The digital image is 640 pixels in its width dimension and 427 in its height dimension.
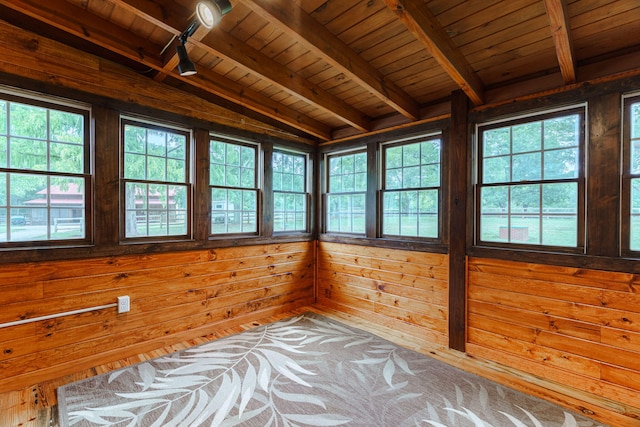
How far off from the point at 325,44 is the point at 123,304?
2760 mm

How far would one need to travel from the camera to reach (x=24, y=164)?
228cm

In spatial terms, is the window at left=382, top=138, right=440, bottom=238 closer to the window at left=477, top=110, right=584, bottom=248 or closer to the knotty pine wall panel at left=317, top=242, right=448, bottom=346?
the knotty pine wall panel at left=317, top=242, right=448, bottom=346

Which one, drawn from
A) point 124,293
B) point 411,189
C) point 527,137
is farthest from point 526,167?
point 124,293

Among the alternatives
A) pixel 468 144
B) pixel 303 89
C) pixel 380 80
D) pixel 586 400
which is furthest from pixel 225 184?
pixel 586 400

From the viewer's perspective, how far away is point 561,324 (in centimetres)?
234

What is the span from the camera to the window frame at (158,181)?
2.69m

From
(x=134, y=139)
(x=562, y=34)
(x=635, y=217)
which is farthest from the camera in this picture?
(x=134, y=139)

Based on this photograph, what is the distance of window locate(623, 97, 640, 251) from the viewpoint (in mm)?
2102

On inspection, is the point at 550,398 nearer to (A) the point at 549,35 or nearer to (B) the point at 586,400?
(B) the point at 586,400

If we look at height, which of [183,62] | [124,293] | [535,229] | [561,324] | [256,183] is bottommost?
[561,324]

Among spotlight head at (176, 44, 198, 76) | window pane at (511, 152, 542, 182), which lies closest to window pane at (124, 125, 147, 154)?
spotlight head at (176, 44, 198, 76)

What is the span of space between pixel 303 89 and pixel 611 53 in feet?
7.81

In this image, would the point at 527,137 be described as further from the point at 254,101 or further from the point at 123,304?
the point at 123,304

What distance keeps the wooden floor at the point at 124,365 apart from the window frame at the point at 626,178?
1223 millimetres
